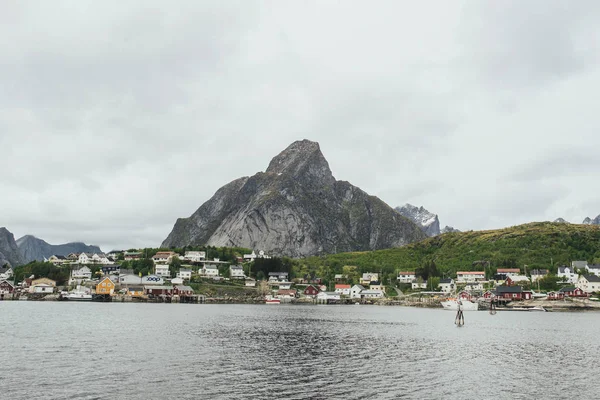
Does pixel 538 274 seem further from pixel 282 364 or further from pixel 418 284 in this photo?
pixel 282 364

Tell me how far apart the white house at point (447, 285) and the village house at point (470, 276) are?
22.5 feet

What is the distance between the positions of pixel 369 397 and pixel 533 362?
21496 mm

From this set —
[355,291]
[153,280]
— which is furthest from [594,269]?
[153,280]

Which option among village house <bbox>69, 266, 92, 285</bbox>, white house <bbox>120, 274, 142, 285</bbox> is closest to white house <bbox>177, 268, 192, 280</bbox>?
white house <bbox>120, 274, 142, 285</bbox>

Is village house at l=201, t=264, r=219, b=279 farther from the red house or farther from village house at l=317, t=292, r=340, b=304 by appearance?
village house at l=317, t=292, r=340, b=304

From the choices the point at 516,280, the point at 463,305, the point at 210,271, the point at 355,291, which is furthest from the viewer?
the point at 210,271

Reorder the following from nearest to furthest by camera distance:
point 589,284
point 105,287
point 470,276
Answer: point 589,284 → point 105,287 → point 470,276

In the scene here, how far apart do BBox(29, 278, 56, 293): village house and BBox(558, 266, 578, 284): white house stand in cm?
16913

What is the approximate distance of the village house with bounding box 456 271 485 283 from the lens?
Answer: 175200 mm

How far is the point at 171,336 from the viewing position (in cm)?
5391

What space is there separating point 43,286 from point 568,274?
175 metres

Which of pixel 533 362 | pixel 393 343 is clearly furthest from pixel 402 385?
pixel 393 343

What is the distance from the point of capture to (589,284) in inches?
5704

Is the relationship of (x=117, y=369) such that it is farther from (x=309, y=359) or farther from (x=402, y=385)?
(x=402, y=385)
